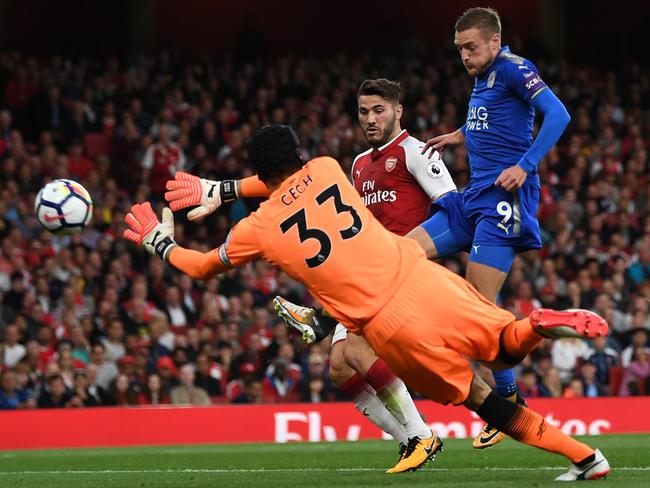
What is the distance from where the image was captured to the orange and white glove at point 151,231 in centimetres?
713

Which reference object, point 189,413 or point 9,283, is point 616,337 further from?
point 9,283

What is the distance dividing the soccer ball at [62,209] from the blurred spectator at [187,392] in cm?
666

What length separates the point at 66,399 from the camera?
48.6 feet

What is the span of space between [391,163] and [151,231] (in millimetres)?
2194

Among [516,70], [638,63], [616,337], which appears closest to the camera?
[516,70]

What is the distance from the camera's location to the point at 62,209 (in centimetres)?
880

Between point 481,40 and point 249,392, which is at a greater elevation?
point 481,40

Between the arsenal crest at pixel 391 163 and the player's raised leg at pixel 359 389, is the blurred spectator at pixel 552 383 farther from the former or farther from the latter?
the arsenal crest at pixel 391 163

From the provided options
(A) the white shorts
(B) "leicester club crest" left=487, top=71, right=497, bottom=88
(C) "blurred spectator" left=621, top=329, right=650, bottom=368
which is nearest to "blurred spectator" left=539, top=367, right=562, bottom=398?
(C) "blurred spectator" left=621, top=329, right=650, bottom=368

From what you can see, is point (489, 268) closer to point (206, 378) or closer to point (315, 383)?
point (315, 383)

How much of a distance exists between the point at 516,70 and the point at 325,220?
2059 mm

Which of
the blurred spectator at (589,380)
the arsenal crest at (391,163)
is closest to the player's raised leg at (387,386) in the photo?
the arsenal crest at (391,163)

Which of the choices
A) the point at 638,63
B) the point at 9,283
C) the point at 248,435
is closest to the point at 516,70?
the point at 248,435

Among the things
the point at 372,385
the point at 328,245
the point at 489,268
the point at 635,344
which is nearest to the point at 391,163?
the point at 489,268
